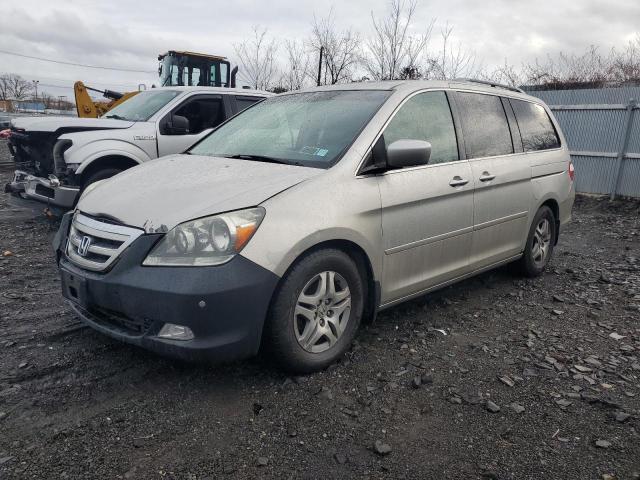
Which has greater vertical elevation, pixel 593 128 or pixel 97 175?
pixel 593 128

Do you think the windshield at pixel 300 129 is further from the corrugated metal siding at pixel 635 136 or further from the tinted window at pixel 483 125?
A: the corrugated metal siding at pixel 635 136

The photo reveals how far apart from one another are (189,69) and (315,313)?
39.2ft

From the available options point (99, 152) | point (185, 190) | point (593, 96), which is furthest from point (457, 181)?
point (593, 96)

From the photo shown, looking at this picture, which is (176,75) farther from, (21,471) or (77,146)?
(21,471)

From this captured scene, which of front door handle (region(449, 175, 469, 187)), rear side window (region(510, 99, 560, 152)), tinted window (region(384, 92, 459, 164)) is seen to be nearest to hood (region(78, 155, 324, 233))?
tinted window (region(384, 92, 459, 164))

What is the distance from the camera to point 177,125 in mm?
6461

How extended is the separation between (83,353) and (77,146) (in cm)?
390

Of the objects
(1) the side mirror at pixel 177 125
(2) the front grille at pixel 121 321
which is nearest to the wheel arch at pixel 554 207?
(2) the front grille at pixel 121 321

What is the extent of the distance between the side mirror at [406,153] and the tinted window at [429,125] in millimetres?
221

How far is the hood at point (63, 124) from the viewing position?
6.76 m

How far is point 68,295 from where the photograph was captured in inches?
121

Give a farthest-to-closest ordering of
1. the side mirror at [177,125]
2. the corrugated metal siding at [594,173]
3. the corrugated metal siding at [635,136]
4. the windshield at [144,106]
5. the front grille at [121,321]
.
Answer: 1. the corrugated metal siding at [594,173]
2. the corrugated metal siding at [635,136]
3. the windshield at [144,106]
4. the side mirror at [177,125]
5. the front grille at [121,321]

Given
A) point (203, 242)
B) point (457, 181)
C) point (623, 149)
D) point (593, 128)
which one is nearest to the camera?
point (203, 242)

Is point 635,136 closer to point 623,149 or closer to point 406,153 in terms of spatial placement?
point 623,149
